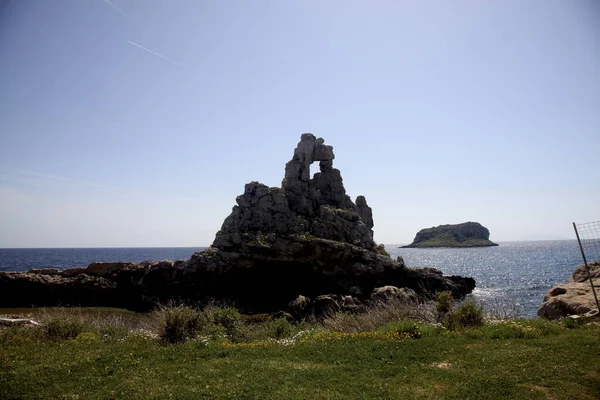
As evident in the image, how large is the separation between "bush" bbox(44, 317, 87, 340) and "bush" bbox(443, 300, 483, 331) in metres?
16.2

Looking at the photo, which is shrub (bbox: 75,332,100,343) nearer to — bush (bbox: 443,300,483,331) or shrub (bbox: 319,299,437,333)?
shrub (bbox: 319,299,437,333)

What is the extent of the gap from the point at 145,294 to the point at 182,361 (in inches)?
1456

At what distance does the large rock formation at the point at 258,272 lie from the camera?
138ft

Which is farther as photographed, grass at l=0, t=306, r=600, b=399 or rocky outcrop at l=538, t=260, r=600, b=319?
rocky outcrop at l=538, t=260, r=600, b=319

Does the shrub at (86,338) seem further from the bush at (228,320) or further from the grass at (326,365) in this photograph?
the bush at (228,320)

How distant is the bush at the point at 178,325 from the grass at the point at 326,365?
0.84 meters

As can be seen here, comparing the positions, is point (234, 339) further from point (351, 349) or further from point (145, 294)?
point (145, 294)

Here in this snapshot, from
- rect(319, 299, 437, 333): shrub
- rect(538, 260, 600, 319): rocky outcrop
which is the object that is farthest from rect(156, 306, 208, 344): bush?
rect(538, 260, 600, 319): rocky outcrop

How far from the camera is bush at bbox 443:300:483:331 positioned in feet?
49.6

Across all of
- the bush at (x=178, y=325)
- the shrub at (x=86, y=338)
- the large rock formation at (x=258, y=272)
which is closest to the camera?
the shrub at (x=86, y=338)

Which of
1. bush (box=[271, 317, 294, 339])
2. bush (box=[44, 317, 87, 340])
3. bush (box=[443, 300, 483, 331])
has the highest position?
bush (box=[443, 300, 483, 331])

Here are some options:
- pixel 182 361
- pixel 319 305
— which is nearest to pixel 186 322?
pixel 182 361

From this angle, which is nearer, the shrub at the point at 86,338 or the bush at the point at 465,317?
the shrub at the point at 86,338

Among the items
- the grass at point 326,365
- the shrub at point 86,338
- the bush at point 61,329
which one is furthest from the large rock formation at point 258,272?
the grass at point 326,365
